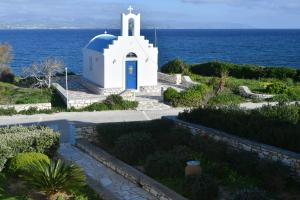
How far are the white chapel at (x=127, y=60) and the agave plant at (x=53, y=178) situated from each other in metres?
17.5

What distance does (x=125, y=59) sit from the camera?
1169 inches

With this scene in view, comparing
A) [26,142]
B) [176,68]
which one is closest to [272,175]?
[26,142]

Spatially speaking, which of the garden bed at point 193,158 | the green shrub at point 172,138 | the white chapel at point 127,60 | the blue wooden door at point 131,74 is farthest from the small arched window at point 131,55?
the green shrub at point 172,138

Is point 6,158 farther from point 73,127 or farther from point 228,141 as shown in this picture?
point 228,141

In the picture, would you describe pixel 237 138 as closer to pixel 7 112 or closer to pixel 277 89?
pixel 7 112

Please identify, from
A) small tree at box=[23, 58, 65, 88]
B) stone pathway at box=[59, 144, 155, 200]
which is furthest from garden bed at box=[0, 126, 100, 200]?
small tree at box=[23, 58, 65, 88]

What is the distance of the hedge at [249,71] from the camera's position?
36.9 m

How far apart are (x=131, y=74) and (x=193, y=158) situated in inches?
652

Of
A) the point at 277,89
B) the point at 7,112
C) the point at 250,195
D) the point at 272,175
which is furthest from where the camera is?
the point at 277,89

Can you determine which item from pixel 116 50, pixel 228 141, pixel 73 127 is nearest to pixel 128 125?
pixel 73 127

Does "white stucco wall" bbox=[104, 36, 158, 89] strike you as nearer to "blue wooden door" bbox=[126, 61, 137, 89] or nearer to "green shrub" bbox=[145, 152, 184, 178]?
"blue wooden door" bbox=[126, 61, 137, 89]

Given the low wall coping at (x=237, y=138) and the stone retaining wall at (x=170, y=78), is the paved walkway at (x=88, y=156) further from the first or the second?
the stone retaining wall at (x=170, y=78)

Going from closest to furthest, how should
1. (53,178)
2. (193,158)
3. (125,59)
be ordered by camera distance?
(53,178) < (193,158) < (125,59)

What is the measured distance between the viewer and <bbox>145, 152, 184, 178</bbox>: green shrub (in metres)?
13.1
